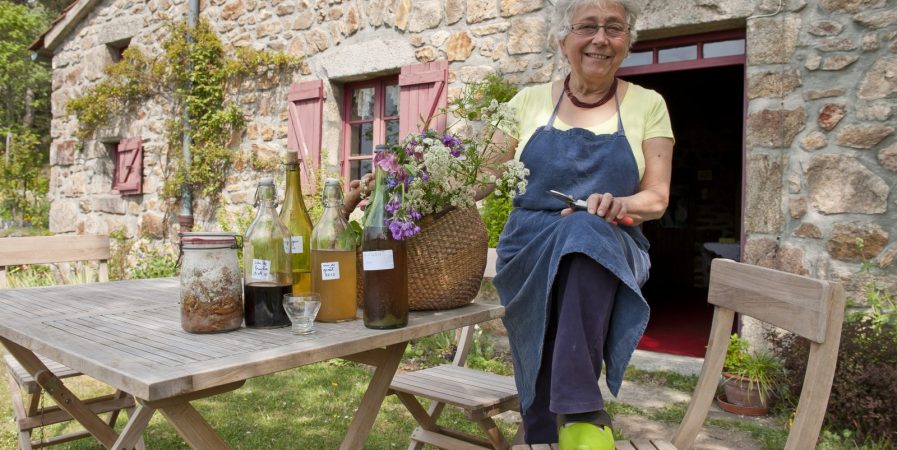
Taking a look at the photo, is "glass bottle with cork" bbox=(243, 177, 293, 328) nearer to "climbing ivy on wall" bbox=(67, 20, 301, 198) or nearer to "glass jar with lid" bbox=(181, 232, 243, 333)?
"glass jar with lid" bbox=(181, 232, 243, 333)

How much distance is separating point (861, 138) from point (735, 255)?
4470mm

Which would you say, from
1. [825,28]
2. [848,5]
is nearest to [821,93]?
[825,28]

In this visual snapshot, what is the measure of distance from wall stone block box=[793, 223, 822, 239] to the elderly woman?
7.56ft

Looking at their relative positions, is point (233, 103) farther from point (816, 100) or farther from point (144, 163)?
point (816, 100)

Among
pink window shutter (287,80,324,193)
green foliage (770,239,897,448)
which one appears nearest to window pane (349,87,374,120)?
pink window shutter (287,80,324,193)

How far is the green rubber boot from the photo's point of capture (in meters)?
1.38

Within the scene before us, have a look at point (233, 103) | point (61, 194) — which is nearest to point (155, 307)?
point (233, 103)

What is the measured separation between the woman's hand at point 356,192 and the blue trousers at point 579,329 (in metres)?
0.52

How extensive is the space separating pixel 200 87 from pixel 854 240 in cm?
579

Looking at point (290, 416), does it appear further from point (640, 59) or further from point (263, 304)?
point (640, 59)

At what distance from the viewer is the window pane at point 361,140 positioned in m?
5.77

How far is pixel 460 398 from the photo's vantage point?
2.17 metres

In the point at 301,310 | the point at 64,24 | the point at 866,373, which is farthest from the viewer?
the point at 64,24

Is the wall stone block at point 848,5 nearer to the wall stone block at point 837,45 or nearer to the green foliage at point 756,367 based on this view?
the wall stone block at point 837,45
